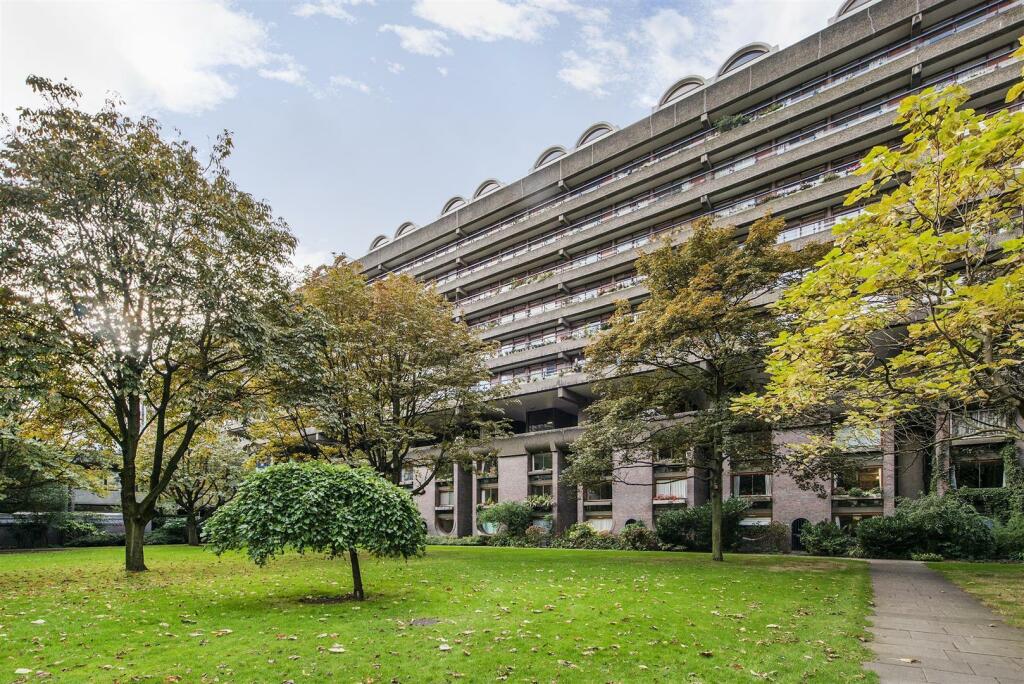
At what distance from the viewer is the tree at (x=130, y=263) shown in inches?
616

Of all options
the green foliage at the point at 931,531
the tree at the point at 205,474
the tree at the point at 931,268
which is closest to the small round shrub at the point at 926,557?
the green foliage at the point at 931,531

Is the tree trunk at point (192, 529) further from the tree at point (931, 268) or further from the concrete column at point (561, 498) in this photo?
the tree at point (931, 268)

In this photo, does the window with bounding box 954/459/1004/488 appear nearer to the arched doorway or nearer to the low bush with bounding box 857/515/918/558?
the low bush with bounding box 857/515/918/558

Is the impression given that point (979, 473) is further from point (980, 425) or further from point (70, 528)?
point (70, 528)

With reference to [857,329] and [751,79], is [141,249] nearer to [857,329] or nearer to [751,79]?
[857,329]

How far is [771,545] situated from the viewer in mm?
29688

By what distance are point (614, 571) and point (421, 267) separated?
144 feet

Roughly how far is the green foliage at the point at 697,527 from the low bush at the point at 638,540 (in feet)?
4.30

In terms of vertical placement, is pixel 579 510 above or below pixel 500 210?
below

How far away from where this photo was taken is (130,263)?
54.9ft

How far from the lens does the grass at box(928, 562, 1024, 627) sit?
11867 millimetres

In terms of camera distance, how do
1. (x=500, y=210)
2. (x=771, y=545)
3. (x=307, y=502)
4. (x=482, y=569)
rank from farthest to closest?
1. (x=500, y=210)
2. (x=771, y=545)
3. (x=482, y=569)
4. (x=307, y=502)

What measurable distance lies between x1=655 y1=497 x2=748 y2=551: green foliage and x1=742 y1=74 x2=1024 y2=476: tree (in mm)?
19727

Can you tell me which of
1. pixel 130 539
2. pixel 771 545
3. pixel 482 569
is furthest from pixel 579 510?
pixel 130 539
